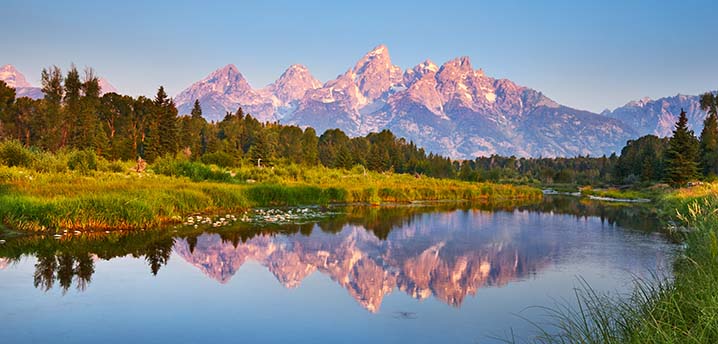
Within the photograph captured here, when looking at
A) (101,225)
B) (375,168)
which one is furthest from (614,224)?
(375,168)

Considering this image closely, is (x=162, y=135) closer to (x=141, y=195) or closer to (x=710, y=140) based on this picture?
(x=141, y=195)

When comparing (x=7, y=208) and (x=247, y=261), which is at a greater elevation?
(x=7, y=208)

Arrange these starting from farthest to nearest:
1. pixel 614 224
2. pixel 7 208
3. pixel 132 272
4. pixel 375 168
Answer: pixel 375 168 → pixel 614 224 → pixel 7 208 → pixel 132 272

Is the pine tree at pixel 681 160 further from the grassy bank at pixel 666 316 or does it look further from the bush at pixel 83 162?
the bush at pixel 83 162

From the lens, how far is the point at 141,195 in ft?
71.2

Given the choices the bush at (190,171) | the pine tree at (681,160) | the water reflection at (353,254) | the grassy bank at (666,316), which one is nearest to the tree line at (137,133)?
the pine tree at (681,160)

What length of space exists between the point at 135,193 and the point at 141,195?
49cm

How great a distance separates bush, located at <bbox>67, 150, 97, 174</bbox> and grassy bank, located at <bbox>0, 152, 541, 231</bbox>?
0.06 metres

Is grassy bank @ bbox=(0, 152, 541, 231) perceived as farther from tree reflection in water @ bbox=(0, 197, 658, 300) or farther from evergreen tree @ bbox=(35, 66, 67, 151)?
evergreen tree @ bbox=(35, 66, 67, 151)

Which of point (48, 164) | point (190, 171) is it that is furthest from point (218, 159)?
point (48, 164)

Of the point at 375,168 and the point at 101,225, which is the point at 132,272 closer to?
the point at 101,225

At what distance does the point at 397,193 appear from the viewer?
4284 cm

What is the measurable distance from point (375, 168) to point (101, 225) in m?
84.5

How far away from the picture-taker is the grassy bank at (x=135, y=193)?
18.2 metres
